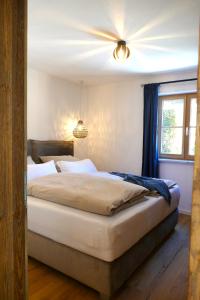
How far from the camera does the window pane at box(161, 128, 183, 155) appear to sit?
12.5ft

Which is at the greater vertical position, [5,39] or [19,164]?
[5,39]

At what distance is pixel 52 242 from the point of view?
1.97 m

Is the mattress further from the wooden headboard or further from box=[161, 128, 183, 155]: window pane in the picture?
box=[161, 128, 183, 155]: window pane

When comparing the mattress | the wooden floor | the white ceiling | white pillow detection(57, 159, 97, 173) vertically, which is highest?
the white ceiling

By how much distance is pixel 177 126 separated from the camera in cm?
381

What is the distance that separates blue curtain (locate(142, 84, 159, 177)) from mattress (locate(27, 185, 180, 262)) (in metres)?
1.62

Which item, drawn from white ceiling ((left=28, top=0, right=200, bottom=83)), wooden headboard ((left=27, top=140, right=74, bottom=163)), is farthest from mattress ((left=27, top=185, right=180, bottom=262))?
white ceiling ((left=28, top=0, right=200, bottom=83))

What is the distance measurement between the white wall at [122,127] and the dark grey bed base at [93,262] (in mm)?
1755

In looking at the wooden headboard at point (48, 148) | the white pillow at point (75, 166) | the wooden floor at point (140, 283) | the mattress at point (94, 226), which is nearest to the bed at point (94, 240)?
the mattress at point (94, 226)

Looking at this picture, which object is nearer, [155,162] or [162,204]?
[162,204]

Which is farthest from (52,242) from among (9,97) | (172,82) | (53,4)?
(172,82)

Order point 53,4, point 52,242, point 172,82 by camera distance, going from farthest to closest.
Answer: point 172,82
point 52,242
point 53,4

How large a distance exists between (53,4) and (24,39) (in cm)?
122

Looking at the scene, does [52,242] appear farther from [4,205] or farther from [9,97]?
[9,97]
